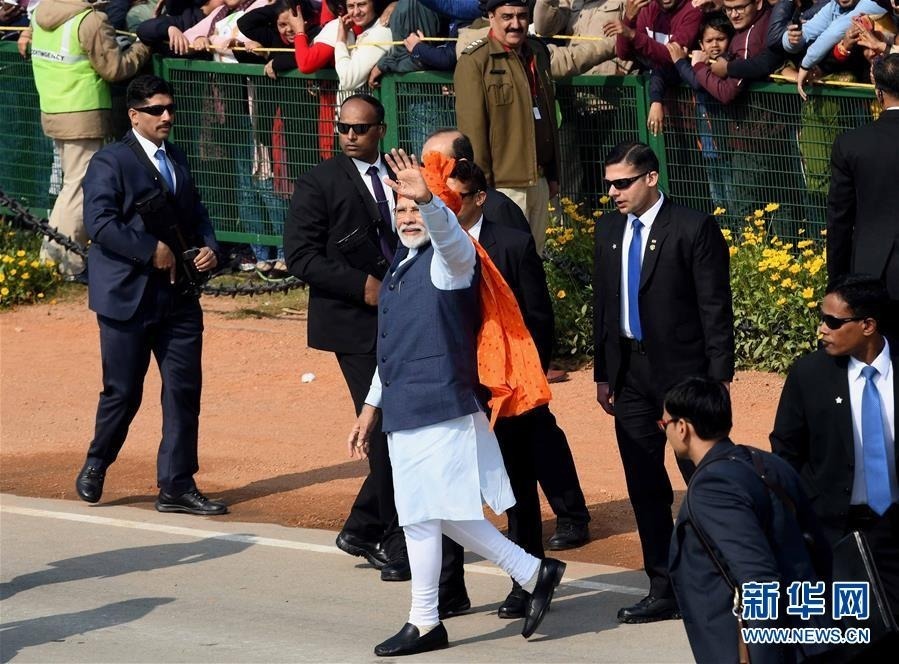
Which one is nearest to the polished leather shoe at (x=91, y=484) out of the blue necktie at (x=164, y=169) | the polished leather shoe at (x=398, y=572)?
the blue necktie at (x=164, y=169)

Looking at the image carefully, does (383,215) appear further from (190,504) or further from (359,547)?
(190,504)

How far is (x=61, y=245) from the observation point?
14.9 metres

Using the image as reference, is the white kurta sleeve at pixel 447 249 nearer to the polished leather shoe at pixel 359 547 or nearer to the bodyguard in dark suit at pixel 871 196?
the polished leather shoe at pixel 359 547

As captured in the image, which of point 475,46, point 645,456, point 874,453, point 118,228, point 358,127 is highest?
point 475,46

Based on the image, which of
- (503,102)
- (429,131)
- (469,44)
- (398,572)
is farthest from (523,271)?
(429,131)

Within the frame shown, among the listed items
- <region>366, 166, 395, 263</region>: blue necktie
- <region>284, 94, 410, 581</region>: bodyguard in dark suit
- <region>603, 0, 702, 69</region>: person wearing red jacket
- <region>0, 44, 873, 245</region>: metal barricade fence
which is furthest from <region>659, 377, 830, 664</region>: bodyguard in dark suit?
<region>603, 0, 702, 69</region>: person wearing red jacket

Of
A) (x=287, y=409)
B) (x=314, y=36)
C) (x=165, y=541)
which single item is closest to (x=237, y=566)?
(x=165, y=541)

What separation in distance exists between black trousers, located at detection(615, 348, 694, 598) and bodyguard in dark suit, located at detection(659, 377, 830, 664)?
1.88 meters

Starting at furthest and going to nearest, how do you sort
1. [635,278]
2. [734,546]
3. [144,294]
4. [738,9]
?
[738,9] < [144,294] < [635,278] < [734,546]

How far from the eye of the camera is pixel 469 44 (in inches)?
471

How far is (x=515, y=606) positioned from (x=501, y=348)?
118 centimetres

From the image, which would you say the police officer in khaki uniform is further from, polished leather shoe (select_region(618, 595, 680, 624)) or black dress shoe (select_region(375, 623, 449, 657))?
black dress shoe (select_region(375, 623, 449, 657))

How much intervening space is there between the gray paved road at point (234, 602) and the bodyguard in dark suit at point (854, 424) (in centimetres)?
82

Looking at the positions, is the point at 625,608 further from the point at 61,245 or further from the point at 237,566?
the point at 61,245
